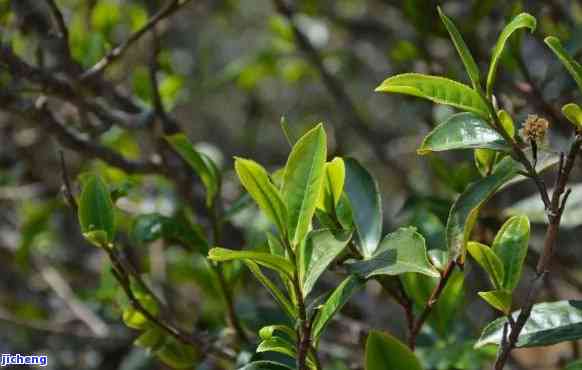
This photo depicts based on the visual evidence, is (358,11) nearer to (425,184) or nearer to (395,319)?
(425,184)

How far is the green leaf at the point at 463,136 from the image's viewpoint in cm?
96

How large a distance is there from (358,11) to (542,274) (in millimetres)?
2648

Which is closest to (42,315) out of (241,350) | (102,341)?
(102,341)

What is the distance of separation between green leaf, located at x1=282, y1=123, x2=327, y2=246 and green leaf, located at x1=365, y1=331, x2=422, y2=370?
0.13m

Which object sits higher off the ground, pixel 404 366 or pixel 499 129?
pixel 499 129

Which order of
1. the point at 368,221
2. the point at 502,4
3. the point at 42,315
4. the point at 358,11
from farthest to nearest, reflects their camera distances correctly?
the point at 358,11, the point at 42,315, the point at 502,4, the point at 368,221

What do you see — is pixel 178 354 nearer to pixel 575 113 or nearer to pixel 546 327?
pixel 546 327

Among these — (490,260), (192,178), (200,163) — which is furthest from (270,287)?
(192,178)

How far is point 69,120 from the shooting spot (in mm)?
1777

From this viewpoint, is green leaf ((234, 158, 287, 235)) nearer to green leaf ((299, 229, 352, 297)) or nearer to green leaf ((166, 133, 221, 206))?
green leaf ((299, 229, 352, 297))

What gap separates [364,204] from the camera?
121cm

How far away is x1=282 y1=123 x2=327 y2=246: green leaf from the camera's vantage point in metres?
0.94

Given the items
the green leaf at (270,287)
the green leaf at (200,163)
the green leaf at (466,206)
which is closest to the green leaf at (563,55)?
the green leaf at (466,206)

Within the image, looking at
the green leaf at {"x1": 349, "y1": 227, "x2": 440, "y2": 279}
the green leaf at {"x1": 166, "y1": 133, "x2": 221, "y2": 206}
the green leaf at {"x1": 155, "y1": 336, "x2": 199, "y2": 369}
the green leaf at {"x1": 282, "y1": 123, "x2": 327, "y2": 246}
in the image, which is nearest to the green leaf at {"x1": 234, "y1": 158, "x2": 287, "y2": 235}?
the green leaf at {"x1": 282, "y1": 123, "x2": 327, "y2": 246}
